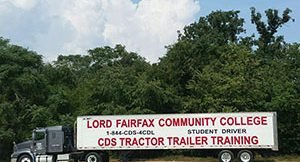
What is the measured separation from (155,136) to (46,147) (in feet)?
23.2

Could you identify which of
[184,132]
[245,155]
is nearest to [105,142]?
[184,132]

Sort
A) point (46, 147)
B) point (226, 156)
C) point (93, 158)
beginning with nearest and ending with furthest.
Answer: point (226, 156) < point (93, 158) < point (46, 147)

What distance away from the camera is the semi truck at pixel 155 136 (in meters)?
35.4

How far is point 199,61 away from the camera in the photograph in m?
50.0

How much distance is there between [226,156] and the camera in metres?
35.8

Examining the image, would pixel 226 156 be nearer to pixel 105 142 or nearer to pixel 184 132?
pixel 184 132

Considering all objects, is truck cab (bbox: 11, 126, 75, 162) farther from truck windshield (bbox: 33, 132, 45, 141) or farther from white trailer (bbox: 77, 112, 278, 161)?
white trailer (bbox: 77, 112, 278, 161)

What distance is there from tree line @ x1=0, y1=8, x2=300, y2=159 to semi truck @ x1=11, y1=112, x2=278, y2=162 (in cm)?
887

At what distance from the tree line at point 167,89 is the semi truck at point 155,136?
8870mm

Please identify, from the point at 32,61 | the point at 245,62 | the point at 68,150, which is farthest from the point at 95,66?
the point at 68,150

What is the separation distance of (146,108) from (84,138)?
11116mm

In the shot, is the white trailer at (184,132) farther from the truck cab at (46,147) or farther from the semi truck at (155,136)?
the truck cab at (46,147)

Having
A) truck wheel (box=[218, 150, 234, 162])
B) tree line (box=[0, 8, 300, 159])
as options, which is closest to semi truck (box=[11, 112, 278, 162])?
truck wheel (box=[218, 150, 234, 162])

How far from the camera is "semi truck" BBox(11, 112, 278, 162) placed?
3544 centimetres
